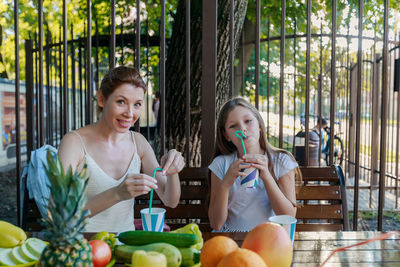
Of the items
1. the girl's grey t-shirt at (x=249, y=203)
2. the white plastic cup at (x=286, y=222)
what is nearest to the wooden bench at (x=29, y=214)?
the girl's grey t-shirt at (x=249, y=203)

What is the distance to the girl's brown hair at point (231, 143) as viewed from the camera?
8.11 feet

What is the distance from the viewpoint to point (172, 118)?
361 cm

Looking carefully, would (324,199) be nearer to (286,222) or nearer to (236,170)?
(236,170)

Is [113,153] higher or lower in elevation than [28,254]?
higher

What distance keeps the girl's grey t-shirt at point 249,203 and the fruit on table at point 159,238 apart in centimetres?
114

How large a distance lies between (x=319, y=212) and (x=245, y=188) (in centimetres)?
59

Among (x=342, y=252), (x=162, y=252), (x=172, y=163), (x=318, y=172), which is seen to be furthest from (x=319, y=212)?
(x=162, y=252)

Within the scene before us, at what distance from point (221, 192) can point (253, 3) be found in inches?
178

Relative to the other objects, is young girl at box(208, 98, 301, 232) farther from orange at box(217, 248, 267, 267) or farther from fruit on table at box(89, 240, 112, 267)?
orange at box(217, 248, 267, 267)

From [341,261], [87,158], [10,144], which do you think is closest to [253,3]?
[87,158]

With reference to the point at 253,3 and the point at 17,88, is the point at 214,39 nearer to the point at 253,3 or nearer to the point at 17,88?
the point at 17,88

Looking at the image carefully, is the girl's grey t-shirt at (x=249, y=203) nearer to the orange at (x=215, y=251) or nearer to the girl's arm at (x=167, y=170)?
the girl's arm at (x=167, y=170)

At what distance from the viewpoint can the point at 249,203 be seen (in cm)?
247

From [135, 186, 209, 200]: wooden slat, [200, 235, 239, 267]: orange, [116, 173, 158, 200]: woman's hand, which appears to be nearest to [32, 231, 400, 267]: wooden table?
[116, 173, 158, 200]: woman's hand
